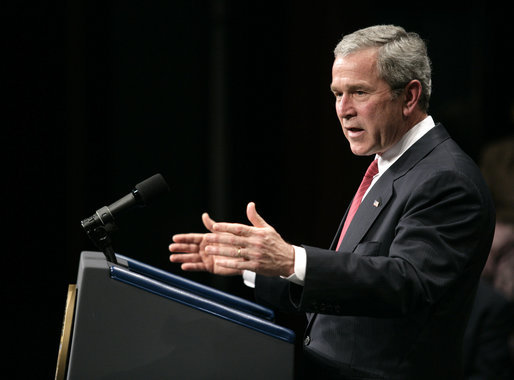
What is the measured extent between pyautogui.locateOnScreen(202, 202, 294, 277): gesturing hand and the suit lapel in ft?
0.89

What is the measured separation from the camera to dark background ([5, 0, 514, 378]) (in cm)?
355

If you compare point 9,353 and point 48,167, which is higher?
point 48,167

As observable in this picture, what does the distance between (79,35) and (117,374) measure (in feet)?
7.85

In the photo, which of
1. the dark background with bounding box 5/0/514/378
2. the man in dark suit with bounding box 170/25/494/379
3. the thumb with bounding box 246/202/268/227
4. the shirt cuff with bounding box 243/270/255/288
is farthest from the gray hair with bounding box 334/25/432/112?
the dark background with bounding box 5/0/514/378

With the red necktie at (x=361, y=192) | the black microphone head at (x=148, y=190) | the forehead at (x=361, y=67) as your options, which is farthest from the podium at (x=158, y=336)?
the forehead at (x=361, y=67)

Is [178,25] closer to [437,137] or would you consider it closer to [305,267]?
[437,137]

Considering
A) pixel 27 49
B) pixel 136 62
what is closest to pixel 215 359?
pixel 27 49

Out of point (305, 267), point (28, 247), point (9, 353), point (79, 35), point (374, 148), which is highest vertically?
point (79, 35)

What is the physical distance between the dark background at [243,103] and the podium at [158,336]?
2.20 m

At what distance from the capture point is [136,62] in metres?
3.58

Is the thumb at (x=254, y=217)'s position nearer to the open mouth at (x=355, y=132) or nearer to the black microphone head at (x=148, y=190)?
the black microphone head at (x=148, y=190)

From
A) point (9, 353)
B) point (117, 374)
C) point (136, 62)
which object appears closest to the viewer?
point (117, 374)

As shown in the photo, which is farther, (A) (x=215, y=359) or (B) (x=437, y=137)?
(B) (x=437, y=137)

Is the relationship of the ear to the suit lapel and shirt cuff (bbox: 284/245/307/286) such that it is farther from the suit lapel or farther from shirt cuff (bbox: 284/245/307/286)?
shirt cuff (bbox: 284/245/307/286)
